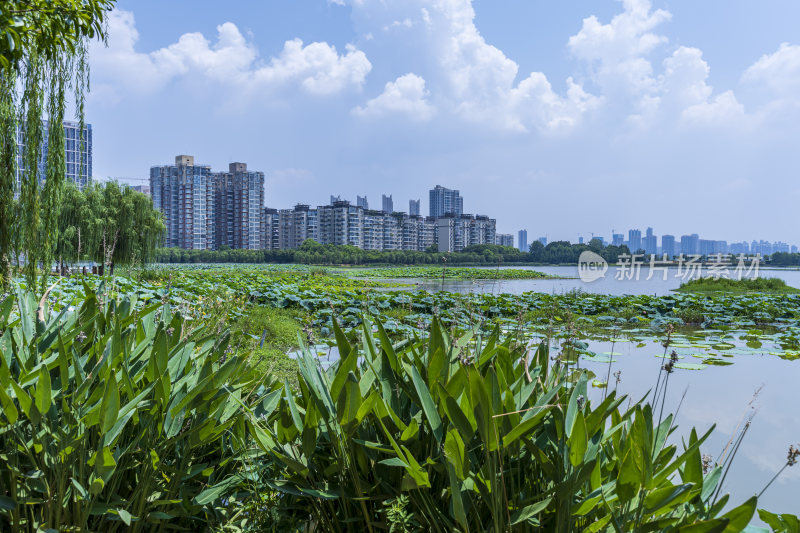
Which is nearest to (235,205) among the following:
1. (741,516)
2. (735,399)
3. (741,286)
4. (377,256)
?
(377,256)

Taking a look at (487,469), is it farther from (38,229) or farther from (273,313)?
(273,313)

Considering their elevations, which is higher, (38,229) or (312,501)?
(38,229)

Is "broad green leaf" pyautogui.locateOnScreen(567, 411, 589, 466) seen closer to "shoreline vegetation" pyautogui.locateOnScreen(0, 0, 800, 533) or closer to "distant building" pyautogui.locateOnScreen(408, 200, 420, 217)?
"shoreline vegetation" pyautogui.locateOnScreen(0, 0, 800, 533)

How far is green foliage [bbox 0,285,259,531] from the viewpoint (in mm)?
865

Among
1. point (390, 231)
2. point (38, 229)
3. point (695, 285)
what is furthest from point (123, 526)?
point (390, 231)

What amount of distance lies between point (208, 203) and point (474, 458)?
47596 millimetres

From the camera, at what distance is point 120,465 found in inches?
37.9

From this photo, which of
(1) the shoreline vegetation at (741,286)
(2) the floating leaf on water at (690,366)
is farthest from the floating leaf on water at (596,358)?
(1) the shoreline vegetation at (741,286)

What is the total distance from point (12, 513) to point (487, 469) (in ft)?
2.99

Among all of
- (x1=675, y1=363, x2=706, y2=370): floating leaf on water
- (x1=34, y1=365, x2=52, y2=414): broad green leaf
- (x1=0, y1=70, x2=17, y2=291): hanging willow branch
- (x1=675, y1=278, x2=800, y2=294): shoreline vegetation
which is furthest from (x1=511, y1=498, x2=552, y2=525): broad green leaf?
(x1=675, y1=278, x2=800, y2=294): shoreline vegetation

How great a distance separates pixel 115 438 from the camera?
0.90 meters

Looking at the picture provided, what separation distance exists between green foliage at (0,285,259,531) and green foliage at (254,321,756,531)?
0.15m

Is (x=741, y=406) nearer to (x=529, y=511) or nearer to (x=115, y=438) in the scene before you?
(x=529, y=511)

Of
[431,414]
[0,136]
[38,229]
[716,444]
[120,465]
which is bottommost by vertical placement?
[716,444]
